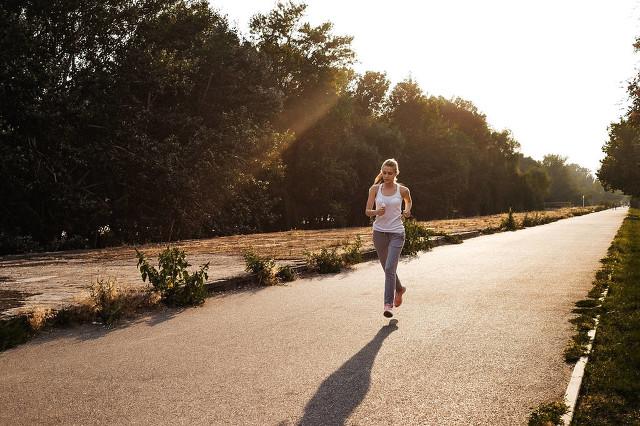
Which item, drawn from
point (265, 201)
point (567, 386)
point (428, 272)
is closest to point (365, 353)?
point (567, 386)

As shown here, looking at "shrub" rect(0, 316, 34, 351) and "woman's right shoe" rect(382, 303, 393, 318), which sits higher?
"shrub" rect(0, 316, 34, 351)

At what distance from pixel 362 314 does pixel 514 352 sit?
2355mm

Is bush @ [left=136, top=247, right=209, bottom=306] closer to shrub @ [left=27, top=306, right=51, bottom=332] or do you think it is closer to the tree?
shrub @ [left=27, top=306, right=51, bottom=332]

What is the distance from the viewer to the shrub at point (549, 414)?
3.59 meters

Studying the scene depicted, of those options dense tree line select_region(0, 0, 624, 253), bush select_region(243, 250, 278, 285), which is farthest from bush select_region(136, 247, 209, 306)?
dense tree line select_region(0, 0, 624, 253)

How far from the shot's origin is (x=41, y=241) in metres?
18.6

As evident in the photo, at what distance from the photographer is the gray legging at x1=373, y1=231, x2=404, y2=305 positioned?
23.3 feet

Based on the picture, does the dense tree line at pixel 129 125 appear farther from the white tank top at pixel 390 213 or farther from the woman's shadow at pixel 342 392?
the woman's shadow at pixel 342 392

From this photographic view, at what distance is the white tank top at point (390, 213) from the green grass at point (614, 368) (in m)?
2.41

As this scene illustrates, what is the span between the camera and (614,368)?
469cm

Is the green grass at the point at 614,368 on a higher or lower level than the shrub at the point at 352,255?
lower

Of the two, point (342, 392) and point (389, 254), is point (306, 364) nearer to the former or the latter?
point (342, 392)

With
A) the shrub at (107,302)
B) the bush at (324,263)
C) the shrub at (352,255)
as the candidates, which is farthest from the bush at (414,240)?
the shrub at (107,302)

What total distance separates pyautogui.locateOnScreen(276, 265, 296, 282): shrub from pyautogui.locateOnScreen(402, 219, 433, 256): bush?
18.9 ft
